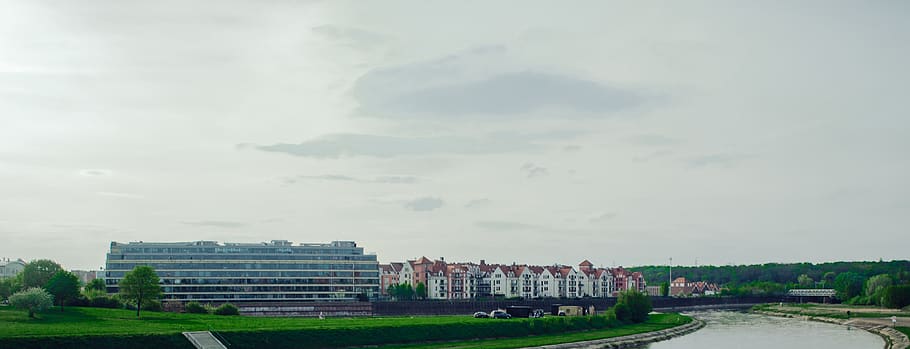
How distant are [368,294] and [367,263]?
6.07 metres

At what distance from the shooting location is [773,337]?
11575 cm

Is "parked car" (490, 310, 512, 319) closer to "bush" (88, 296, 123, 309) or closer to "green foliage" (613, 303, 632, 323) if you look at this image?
"green foliage" (613, 303, 632, 323)

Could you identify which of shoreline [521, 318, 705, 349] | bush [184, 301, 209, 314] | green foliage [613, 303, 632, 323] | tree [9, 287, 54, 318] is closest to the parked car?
shoreline [521, 318, 705, 349]

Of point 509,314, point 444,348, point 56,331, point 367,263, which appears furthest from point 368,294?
point 56,331

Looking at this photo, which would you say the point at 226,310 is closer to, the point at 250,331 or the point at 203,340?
the point at 250,331

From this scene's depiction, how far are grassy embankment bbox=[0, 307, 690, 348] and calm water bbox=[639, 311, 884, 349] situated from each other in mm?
10217

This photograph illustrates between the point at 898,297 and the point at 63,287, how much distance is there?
505 feet

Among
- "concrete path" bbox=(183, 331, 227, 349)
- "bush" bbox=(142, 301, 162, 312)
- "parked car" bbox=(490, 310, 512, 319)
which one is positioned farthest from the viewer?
"parked car" bbox=(490, 310, 512, 319)

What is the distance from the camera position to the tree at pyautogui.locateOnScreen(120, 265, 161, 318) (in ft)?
349

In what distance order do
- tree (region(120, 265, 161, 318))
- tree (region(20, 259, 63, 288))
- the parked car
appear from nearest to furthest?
tree (region(120, 265, 161, 318)) → the parked car → tree (region(20, 259, 63, 288))

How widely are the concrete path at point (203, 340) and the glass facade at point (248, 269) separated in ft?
269

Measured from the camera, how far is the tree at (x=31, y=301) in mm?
86312

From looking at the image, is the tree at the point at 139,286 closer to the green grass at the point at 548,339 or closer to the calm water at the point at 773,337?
the green grass at the point at 548,339

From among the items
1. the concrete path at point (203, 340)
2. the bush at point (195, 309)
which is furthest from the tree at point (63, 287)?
the concrete path at point (203, 340)
